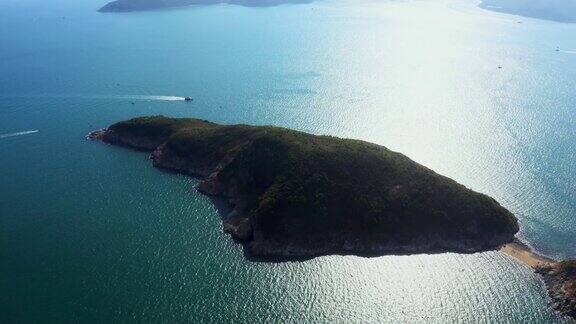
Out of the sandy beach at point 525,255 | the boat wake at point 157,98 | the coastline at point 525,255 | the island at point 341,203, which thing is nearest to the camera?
the coastline at point 525,255

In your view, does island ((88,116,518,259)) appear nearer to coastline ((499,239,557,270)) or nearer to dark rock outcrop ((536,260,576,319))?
coastline ((499,239,557,270))

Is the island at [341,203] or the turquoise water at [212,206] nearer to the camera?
the turquoise water at [212,206]

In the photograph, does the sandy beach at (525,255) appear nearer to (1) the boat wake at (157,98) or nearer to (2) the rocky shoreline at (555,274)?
(2) the rocky shoreline at (555,274)

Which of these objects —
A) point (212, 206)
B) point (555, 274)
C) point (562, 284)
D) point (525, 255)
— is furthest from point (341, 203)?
point (562, 284)

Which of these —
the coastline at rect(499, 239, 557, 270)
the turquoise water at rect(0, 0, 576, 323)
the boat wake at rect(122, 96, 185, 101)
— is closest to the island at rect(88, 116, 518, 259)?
the coastline at rect(499, 239, 557, 270)

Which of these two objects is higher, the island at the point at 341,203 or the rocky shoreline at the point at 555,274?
the island at the point at 341,203

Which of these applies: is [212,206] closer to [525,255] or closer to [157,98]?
[525,255]

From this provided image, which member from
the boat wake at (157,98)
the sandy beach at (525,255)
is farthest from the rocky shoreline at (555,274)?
the boat wake at (157,98)
